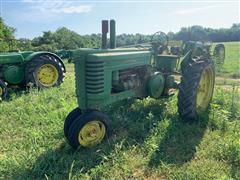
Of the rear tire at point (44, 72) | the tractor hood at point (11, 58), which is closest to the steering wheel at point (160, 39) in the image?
the rear tire at point (44, 72)

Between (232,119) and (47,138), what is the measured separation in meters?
3.33

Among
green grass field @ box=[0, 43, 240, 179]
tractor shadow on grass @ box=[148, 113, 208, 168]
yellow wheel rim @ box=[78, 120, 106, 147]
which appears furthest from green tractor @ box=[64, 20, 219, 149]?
green grass field @ box=[0, 43, 240, 179]

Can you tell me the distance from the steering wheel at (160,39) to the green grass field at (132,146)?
126cm

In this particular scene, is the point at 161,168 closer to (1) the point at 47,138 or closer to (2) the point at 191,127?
(2) the point at 191,127

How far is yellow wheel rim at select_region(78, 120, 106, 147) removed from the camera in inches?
144

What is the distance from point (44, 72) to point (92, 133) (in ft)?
14.5

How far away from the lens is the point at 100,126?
386 centimetres

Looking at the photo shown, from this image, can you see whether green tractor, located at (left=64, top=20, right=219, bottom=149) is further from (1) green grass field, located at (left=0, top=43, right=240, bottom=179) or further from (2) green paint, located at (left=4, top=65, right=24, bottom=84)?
(2) green paint, located at (left=4, top=65, right=24, bottom=84)

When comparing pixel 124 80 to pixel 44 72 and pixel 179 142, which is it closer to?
pixel 179 142

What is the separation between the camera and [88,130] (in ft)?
12.1

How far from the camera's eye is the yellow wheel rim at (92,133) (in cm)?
366

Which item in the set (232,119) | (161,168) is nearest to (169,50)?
(232,119)

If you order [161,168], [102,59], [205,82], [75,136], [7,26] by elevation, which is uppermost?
[7,26]

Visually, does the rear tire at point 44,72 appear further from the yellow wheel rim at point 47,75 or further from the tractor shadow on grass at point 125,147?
the tractor shadow on grass at point 125,147
